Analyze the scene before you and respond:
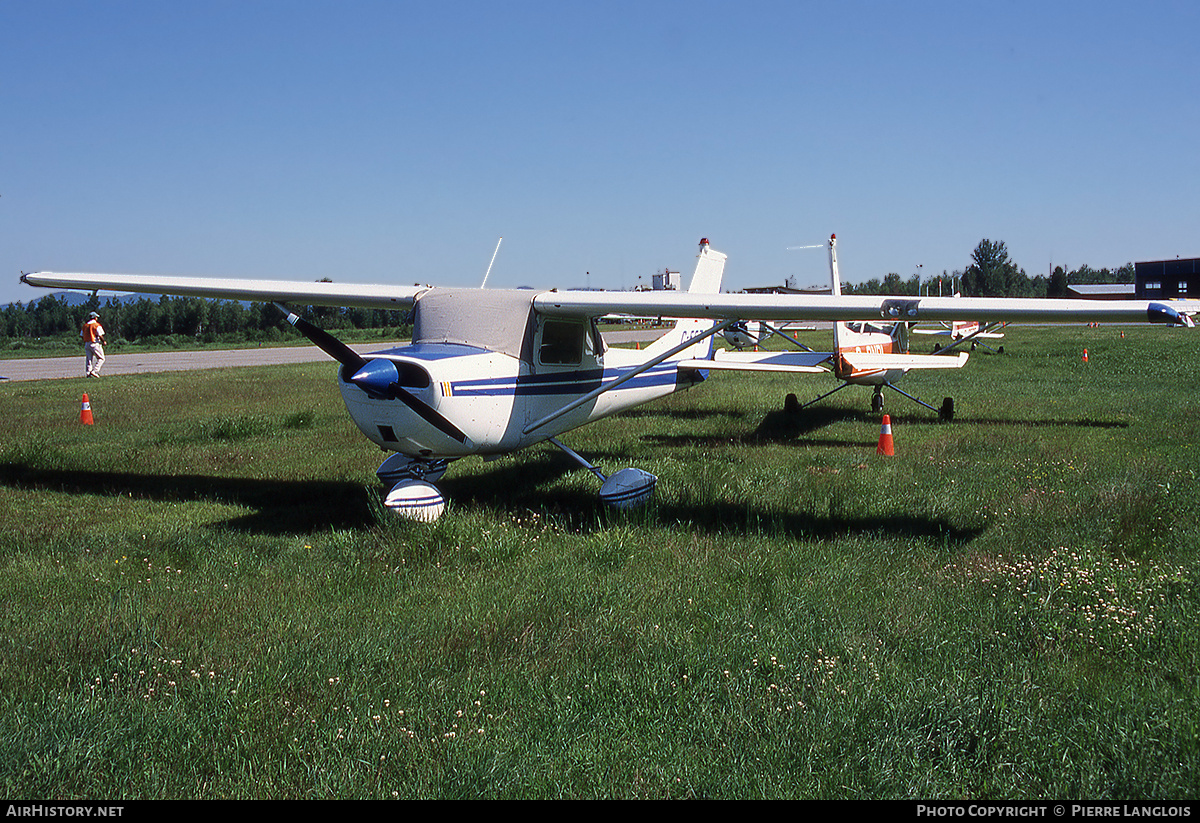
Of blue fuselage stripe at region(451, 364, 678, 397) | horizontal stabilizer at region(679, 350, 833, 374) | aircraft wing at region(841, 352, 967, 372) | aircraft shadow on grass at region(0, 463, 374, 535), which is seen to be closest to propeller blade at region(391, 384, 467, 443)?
blue fuselage stripe at region(451, 364, 678, 397)

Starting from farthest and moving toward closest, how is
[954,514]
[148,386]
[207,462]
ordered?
[148,386]
[207,462]
[954,514]

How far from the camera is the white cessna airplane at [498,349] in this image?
6.80 metres

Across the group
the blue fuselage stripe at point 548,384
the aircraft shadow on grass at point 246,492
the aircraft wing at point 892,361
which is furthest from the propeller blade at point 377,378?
the aircraft wing at point 892,361

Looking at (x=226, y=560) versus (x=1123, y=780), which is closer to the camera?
(x=1123, y=780)

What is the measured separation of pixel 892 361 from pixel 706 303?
832cm

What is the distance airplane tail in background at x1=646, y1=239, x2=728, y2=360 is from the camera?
449 inches

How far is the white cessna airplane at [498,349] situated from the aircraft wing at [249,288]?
2 cm

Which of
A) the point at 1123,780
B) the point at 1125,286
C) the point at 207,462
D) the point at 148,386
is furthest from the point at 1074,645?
the point at 1125,286

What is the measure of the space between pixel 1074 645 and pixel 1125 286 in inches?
5023

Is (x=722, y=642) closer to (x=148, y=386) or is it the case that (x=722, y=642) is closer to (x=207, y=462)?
(x=207, y=462)

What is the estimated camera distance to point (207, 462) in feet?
34.6

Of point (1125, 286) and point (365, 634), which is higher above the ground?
point (1125, 286)

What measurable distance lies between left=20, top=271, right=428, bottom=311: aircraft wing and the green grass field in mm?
2100

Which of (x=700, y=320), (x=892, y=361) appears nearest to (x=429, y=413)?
(x=700, y=320)
